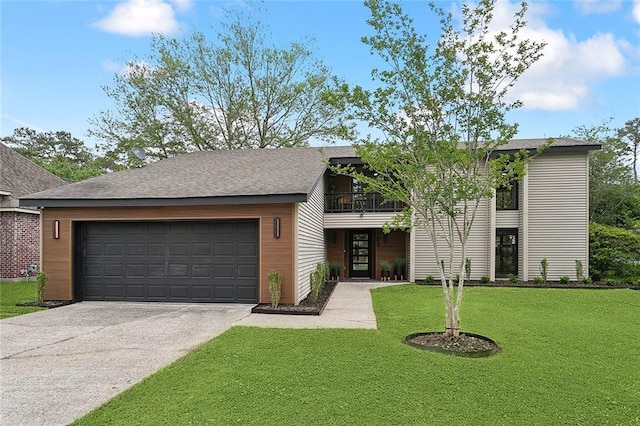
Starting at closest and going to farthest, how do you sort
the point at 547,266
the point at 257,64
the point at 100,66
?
the point at 547,266
the point at 100,66
the point at 257,64

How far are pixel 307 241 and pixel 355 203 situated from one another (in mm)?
4589

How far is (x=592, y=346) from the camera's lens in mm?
5754

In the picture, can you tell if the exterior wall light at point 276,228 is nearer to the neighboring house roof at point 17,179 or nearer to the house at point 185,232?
the house at point 185,232

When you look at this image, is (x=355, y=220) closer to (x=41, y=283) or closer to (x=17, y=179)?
(x=41, y=283)

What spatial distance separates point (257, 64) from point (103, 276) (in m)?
15.2

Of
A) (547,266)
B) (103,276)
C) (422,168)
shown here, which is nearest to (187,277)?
(103,276)

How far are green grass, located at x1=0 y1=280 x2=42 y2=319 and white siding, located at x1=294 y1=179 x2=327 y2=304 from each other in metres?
5.76

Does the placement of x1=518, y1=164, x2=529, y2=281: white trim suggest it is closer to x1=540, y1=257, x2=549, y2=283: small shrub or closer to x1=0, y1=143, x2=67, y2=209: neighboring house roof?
x1=540, y1=257, x2=549, y2=283: small shrub

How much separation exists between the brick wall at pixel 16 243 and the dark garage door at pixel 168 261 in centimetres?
611

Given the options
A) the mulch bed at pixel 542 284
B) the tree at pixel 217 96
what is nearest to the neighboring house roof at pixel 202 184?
the mulch bed at pixel 542 284

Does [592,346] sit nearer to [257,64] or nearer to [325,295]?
[325,295]

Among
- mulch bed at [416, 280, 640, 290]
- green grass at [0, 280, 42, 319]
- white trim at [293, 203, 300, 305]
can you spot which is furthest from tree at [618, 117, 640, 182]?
green grass at [0, 280, 42, 319]

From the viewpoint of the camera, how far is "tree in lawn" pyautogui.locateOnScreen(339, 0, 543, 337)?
19.0 feet

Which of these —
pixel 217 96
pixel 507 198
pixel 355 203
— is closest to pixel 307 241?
pixel 355 203
